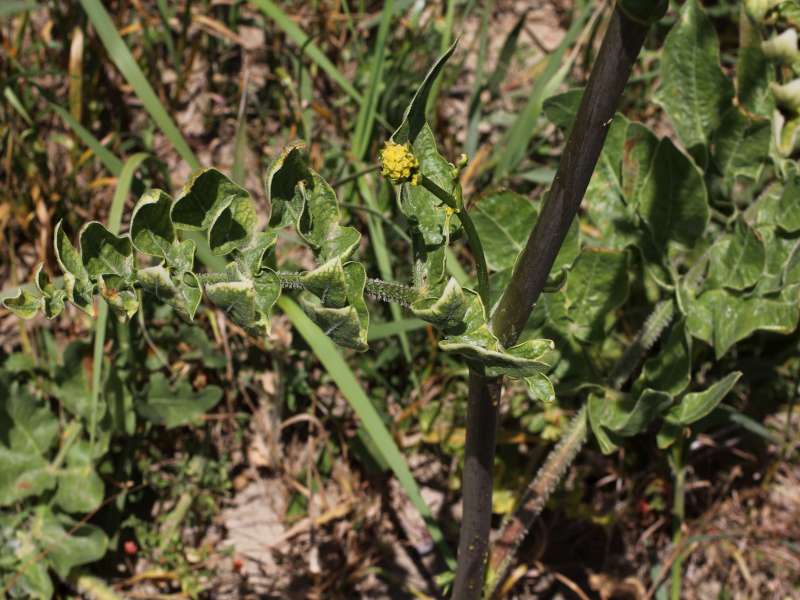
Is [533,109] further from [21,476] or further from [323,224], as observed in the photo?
[21,476]

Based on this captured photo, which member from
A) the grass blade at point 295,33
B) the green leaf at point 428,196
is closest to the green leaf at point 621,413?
the green leaf at point 428,196

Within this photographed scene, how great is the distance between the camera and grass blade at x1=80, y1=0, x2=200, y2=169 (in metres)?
2.50

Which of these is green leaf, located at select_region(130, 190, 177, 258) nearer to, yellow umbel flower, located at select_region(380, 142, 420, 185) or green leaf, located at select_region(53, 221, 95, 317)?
green leaf, located at select_region(53, 221, 95, 317)

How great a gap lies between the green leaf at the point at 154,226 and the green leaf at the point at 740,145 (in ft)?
4.60

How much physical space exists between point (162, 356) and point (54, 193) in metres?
0.63

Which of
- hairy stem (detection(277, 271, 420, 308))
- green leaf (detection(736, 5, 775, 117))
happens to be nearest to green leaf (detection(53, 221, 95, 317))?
hairy stem (detection(277, 271, 420, 308))

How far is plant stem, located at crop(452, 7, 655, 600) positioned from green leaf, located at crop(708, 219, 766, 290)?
0.78m

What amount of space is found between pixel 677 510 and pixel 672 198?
99 centimetres

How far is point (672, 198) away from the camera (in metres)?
2.24

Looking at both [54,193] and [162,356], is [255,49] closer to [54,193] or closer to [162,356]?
[54,193]

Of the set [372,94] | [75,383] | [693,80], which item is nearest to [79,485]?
[75,383]

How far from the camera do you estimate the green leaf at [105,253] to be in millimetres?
1353

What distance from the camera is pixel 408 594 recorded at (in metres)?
2.81

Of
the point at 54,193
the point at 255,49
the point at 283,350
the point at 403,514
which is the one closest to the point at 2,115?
the point at 54,193
